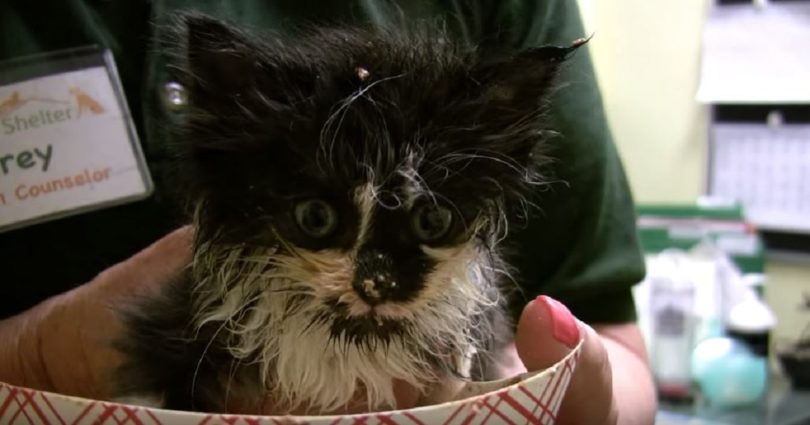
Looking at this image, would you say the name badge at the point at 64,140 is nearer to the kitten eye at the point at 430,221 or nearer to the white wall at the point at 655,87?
the kitten eye at the point at 430,221

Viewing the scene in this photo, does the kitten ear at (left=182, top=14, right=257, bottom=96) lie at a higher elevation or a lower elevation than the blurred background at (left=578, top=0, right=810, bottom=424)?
Answer: higher

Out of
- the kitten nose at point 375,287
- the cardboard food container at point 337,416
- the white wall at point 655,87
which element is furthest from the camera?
the white wall at point 655,87

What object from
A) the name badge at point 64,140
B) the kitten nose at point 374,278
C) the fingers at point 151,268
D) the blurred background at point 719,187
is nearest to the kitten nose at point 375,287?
the kitten nose at point 374,278

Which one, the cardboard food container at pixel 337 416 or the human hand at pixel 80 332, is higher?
the cardboard food container at pixel 337 416

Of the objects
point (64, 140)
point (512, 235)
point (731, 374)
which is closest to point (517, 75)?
point (512, 235)

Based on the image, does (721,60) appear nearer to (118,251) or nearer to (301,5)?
(301,5)

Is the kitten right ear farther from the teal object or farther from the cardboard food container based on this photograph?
the teal object

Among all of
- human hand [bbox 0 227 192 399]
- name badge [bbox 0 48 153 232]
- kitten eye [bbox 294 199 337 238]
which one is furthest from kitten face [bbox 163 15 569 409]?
name badge [bbox 0 48 153 232]
